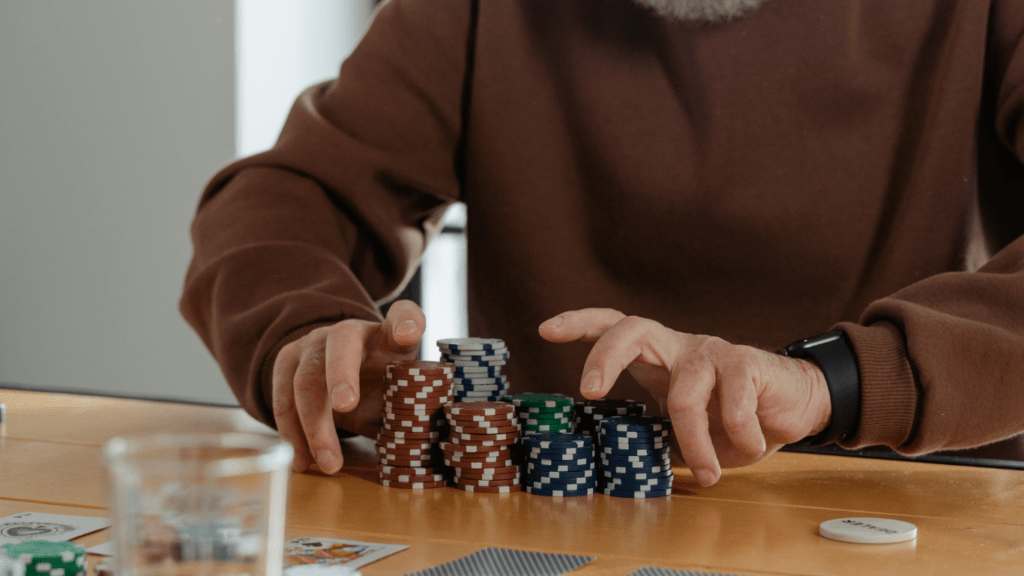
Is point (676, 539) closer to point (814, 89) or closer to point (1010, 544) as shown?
point (1010, 544)

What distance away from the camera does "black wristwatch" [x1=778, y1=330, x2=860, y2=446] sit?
4.04 ft

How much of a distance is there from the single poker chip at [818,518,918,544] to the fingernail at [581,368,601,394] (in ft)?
0.94

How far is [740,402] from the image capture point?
44.5 inches

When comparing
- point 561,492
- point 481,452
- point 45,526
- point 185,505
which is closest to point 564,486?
point 561,492

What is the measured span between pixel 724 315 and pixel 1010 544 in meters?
1.01

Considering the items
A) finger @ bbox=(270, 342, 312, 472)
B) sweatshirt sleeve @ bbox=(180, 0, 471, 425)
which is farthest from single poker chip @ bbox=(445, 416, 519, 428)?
sweatshirt sleeve @ bbox=(180, 0, 471, 425)

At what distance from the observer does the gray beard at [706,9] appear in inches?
77.7

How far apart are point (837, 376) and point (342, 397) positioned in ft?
2.02

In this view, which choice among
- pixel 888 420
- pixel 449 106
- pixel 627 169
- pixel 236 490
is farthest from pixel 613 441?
pixel 449 106

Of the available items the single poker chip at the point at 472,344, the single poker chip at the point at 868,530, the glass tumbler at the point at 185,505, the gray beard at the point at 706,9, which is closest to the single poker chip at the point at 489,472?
the single poker chip at the point at 472,344

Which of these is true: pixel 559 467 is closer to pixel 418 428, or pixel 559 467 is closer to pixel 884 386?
pixel 418 428

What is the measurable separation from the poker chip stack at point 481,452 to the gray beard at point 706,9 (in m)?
1.10

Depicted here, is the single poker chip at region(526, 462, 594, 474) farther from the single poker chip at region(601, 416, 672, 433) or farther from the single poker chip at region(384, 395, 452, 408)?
the single poker chip at region(384, 395, 452, 408)

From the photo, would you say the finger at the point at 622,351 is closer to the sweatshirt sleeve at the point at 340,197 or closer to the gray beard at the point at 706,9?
the sweatshirt sleeve at the point at 340,197
